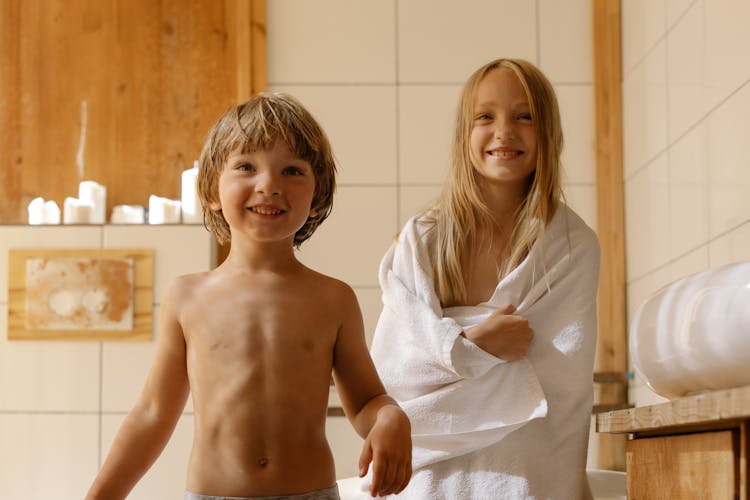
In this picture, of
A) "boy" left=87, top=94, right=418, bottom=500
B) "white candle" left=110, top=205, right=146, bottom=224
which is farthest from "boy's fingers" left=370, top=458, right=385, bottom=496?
"white candle" left=110, top=205, right=146, bottom=224

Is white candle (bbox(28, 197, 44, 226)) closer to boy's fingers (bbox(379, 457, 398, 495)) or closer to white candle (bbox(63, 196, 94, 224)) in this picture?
white candle (bbox(63, 196, 94, 224))

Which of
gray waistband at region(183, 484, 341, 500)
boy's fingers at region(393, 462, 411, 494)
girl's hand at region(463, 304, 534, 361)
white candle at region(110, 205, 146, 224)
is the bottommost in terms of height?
gray waistband at region(183, 484, 341, 500)

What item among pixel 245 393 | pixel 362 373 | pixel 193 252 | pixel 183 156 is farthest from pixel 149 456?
pixel 183 156

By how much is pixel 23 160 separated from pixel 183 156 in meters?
0.44

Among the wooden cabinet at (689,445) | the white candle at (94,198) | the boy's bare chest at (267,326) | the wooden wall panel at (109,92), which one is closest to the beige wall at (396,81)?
the wooden wall panel at (109,92)

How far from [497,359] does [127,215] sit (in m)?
1.59

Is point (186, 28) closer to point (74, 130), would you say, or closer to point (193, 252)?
point (74, 130)

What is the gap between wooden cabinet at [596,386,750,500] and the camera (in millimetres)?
876

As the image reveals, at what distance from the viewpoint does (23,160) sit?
9.82 ft

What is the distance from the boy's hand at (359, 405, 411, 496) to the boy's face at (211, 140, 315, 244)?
9.4 inches

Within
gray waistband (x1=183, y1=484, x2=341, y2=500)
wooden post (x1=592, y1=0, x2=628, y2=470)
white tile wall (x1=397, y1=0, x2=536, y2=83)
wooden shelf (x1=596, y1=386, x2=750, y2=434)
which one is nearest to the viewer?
wooden shelf (x1=596, y1=386, x2=750, y2=434)

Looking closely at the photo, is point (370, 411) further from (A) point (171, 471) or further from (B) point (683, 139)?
(A) point (171, 471)

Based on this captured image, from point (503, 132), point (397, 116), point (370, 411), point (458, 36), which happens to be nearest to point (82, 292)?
point (397, 116)

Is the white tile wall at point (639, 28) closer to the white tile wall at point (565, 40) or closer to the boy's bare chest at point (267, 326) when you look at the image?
the white tile wall at point (565, 40)
